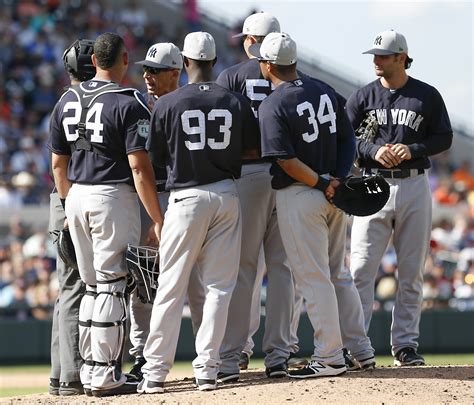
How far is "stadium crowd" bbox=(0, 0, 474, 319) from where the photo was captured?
16422 millimetres

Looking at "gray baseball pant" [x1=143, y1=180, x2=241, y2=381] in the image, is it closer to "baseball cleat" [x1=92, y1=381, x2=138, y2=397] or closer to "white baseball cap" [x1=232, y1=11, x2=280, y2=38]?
"baseball cleat" [x1=92, y1=381, x2=138, y2=397]

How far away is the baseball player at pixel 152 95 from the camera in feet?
25.9

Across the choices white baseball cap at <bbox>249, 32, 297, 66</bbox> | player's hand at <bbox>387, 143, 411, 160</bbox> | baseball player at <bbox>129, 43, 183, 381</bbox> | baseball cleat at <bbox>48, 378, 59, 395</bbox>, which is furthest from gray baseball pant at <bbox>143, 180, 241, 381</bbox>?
player's hand at <bbox>387, 143, 411, 160</bbox>

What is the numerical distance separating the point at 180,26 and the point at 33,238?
10947mm

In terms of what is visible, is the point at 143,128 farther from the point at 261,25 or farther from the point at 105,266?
the point at 261,25

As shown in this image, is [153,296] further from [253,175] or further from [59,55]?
[59,55]

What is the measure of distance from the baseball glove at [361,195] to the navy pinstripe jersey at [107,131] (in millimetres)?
1430

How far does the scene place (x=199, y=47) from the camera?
7.57m

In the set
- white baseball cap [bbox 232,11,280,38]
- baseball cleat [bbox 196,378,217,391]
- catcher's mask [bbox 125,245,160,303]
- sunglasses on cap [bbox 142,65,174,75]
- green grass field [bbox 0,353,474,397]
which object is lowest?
green grass field [bbox 0,353,474,397]

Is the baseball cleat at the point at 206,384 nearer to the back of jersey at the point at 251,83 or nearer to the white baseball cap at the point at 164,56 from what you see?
the back of jersey at the point at 251,83

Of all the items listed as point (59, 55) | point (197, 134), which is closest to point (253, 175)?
point (197, 134)

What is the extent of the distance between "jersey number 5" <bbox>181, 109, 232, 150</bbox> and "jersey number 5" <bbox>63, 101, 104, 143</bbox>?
Answer: 627 mm

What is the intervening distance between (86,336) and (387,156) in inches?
105

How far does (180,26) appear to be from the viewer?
87.1 ft
